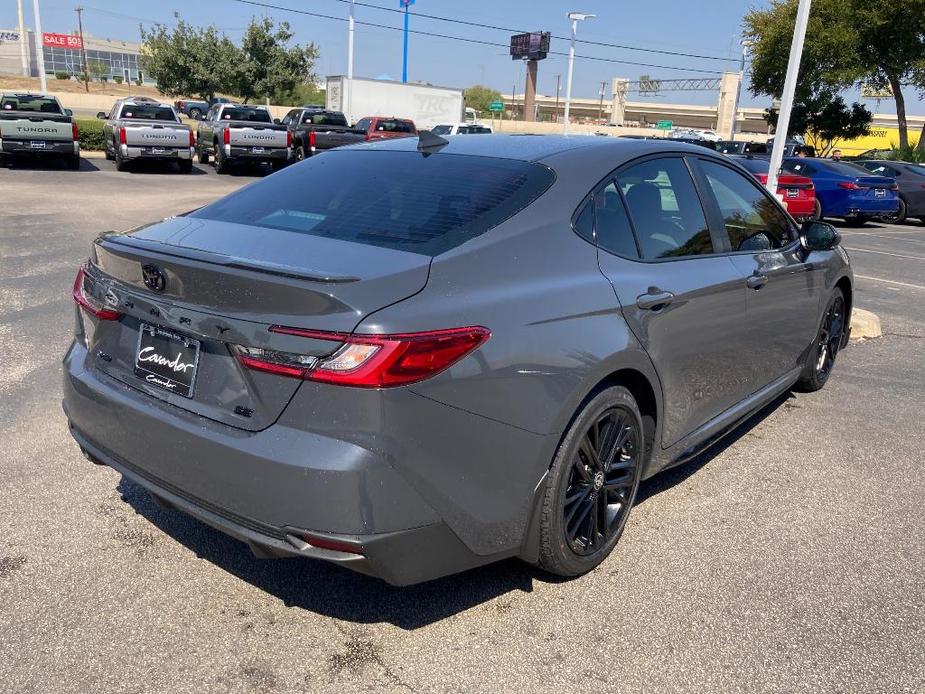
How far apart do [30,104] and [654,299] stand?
22.5m

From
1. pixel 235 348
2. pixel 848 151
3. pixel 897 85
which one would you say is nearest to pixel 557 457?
pixel 235 348

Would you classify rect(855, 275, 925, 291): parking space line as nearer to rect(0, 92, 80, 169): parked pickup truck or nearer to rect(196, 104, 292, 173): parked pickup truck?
rect(196, 104, 292, 173): parked pickup truck

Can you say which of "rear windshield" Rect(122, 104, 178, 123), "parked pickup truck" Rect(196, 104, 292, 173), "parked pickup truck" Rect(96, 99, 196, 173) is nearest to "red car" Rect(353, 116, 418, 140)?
"parked pickup truck" Rect(196, 104, 292, 173)

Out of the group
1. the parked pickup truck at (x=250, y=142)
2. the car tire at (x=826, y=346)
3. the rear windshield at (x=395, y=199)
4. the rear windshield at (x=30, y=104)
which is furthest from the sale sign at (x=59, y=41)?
the rear windshield at (x=395, y=199)

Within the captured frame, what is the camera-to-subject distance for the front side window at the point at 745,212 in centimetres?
423

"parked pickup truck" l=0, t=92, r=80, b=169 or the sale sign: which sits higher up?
the sale sign

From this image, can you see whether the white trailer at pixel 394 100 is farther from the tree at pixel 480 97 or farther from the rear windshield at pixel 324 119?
the tree at pixel 480 97

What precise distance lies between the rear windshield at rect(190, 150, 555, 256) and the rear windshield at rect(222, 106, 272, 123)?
71.2 feet

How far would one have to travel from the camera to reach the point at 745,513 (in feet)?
12.9

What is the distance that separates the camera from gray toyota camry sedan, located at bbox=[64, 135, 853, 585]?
94.7 inches

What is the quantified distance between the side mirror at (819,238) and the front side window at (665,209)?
1.31 m

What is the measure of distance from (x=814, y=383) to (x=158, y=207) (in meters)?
12.2

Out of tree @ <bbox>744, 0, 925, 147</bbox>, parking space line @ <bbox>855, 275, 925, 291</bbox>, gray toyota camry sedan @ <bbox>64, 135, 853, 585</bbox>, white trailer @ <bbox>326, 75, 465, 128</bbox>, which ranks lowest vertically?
parking space line @ <bbox>855, 275, 925, 291</bbox>

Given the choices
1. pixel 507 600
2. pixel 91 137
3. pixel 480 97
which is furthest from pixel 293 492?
pixel 480 97
